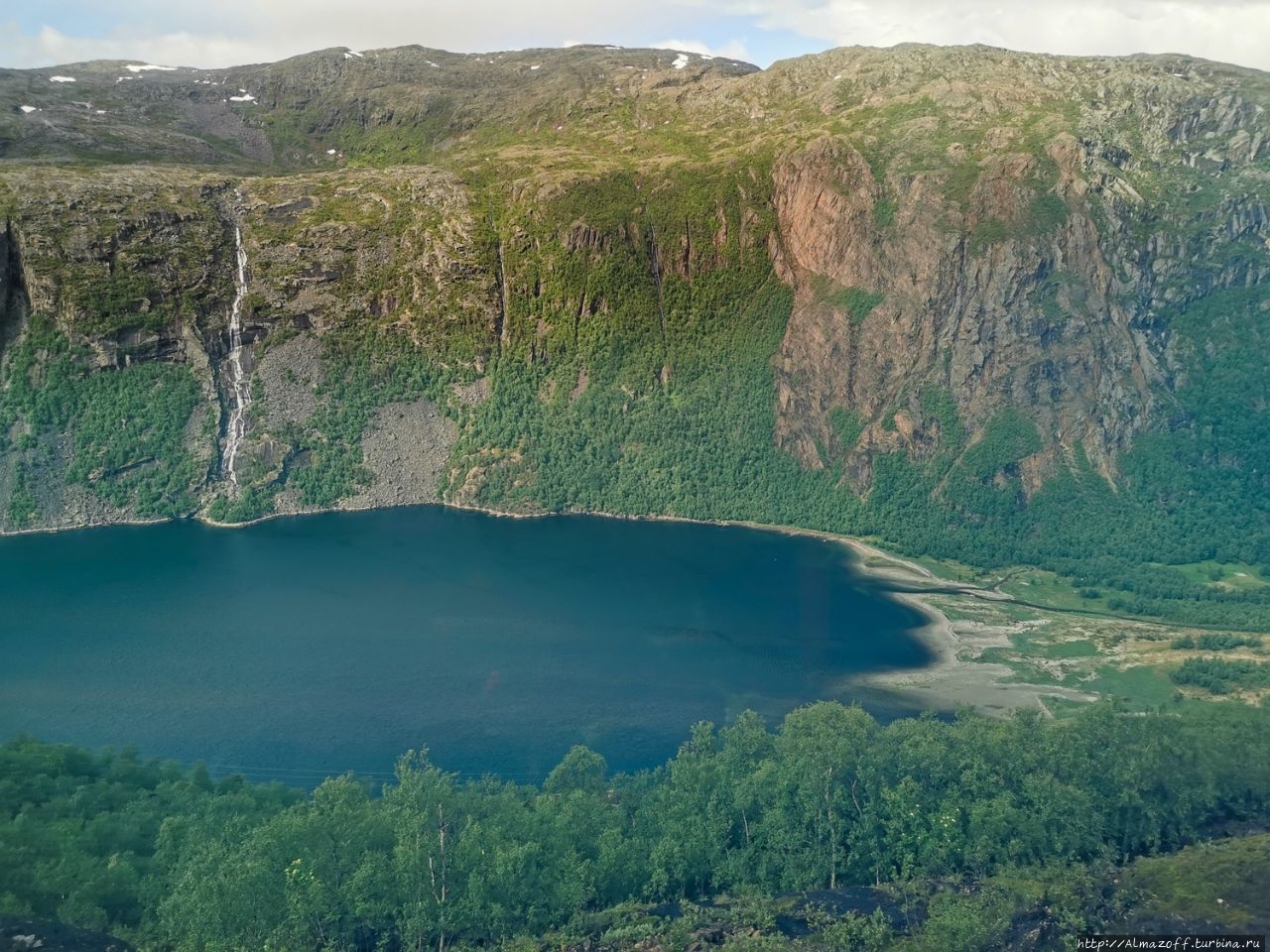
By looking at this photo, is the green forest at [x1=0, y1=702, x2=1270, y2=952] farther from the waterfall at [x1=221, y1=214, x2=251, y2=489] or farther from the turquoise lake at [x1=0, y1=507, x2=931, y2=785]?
the waterfall at [x1=221, y1=214, x2=251, y2=489]

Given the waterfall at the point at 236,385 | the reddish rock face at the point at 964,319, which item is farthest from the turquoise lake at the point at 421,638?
the reddish rock face at the point at 964,319

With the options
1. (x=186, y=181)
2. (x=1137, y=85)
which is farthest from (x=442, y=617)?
(x=1137, y=85)

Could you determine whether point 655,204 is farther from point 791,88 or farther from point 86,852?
point 86,852

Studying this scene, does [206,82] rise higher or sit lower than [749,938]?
higher

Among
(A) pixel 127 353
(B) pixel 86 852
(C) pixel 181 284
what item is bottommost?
(B) pixel 86 852

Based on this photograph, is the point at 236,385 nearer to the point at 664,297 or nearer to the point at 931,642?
the point at 664,297

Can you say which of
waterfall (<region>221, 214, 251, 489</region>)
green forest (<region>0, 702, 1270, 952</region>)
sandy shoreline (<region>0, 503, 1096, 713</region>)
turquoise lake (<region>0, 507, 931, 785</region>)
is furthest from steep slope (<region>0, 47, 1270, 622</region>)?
green forest (<region>0, 702, 1270, 952</region>)

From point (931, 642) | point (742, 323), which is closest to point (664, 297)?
point (742, 323)
